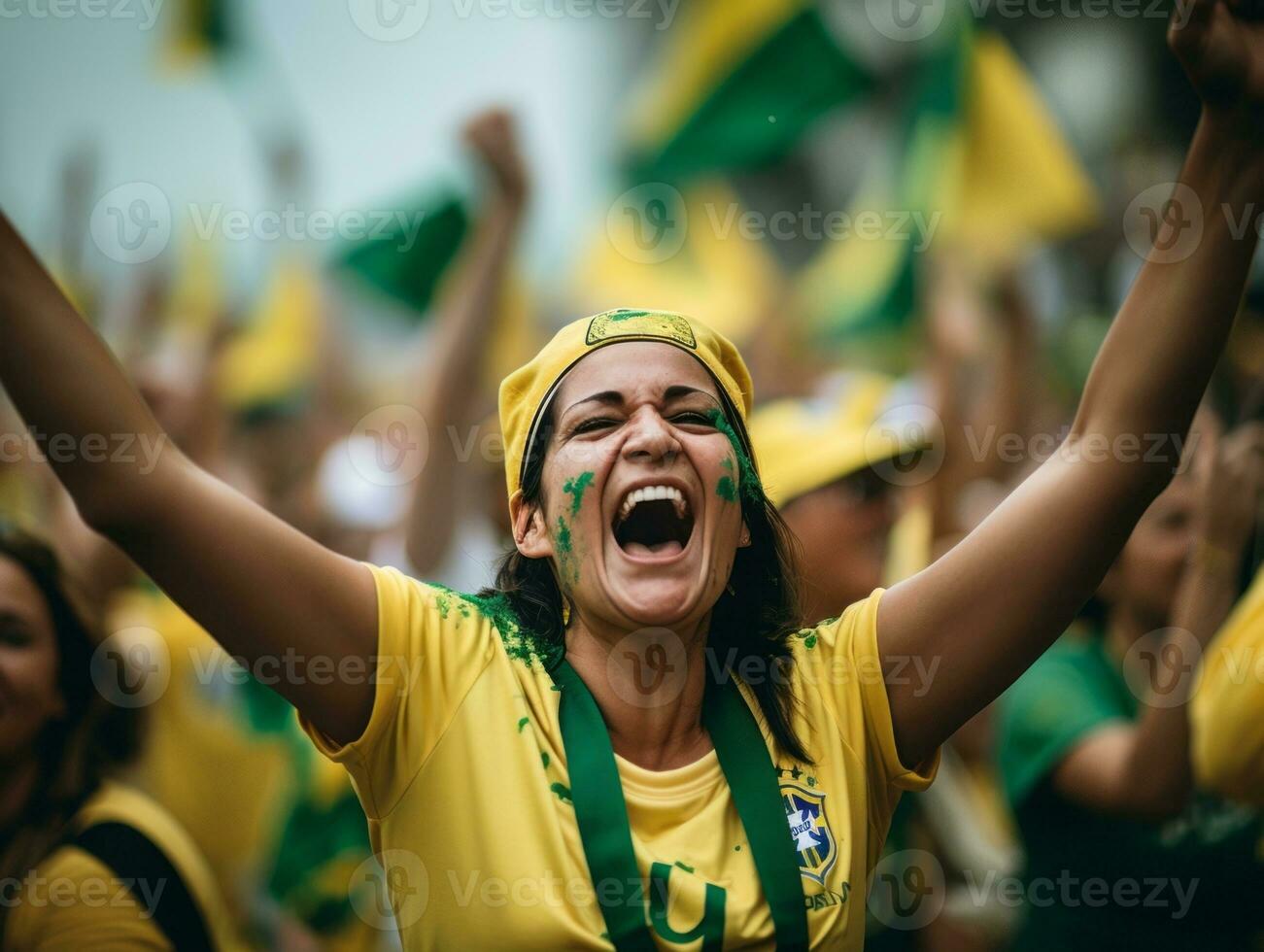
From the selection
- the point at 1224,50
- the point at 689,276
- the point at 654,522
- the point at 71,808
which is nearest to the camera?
the point at 1224,50

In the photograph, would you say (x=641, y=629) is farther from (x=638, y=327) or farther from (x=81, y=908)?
(x=81, y=908)

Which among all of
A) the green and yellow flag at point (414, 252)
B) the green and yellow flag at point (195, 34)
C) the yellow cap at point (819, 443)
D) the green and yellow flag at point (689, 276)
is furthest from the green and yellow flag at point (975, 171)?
the green and yellow flag at point (195, 34)

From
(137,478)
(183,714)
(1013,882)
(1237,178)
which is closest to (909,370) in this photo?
(1013,882)

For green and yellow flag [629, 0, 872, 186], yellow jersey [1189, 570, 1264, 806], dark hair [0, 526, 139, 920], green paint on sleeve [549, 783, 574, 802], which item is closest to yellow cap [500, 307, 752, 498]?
green paint on sleeve [549, 783, 574, 802]

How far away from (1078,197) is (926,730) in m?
3.79

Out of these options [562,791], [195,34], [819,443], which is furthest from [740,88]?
[562,791]

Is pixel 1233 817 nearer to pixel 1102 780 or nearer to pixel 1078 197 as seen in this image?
pixel 1102 780

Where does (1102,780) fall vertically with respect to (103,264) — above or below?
below

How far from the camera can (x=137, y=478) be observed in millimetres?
1696

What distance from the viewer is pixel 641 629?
2098 millimetres

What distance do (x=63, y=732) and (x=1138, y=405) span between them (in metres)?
2.47

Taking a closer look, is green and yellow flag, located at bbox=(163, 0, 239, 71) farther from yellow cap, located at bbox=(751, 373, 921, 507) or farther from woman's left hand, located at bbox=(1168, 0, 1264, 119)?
woman's left hand, located at bbox=(1168, 0, 1264, 119)

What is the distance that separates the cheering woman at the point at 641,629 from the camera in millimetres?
1771

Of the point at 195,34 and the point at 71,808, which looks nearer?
the point at 71,808
